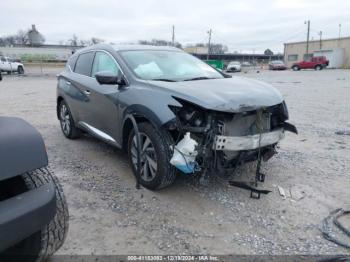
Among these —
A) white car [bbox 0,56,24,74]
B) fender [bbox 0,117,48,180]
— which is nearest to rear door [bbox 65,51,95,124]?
fender [bbox 0,117,48,180]

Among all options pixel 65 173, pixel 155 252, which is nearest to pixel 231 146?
pixel 155 252

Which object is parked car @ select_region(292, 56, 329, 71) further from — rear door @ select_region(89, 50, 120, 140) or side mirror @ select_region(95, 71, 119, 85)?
side mirror @ select_region(95, 71, 119, 85)

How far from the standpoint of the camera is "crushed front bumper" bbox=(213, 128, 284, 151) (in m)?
3.41

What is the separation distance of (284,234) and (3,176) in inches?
95.3

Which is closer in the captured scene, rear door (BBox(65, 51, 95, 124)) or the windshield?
the windshield

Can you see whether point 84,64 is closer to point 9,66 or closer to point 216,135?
point 216,135

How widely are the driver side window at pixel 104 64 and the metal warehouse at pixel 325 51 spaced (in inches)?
2139

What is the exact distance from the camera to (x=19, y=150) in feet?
6.34

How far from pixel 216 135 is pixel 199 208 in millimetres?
795

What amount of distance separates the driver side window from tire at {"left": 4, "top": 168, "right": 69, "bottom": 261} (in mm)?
2469

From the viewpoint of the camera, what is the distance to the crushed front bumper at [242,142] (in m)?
3.41

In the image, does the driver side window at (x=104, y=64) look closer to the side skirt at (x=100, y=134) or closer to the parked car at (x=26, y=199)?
the side skirt at (x=100, y=134)

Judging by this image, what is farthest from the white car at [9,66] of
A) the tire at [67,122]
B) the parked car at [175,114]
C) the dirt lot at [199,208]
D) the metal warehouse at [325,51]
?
the metal warehouse at [325,51]

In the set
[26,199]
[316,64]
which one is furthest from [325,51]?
[26,199]
